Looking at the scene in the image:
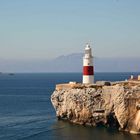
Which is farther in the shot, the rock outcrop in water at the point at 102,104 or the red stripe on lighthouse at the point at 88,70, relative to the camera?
the red stripe on lighthouse at the point at 88,70

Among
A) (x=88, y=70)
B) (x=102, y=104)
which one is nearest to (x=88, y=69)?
(x=88, y=70)

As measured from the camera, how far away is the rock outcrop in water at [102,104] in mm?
53375

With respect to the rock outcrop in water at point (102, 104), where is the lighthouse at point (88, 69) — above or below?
above

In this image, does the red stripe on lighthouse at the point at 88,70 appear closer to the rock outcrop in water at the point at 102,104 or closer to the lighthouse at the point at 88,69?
the lighthouse at the point at 88,69

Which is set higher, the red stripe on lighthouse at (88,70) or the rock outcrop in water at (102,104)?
the red stripe on lighthouse at (88,70)

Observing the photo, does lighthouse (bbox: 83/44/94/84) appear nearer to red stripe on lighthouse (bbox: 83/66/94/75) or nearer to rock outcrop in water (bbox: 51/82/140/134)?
red stripe on lighthouse (bbox: 83/66/94/75)

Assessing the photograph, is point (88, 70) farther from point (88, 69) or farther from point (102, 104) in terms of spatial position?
point (102, 104)

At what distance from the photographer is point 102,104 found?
57.9 meters

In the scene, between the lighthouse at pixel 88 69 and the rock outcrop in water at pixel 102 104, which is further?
the lighthouse at pixel 88 69

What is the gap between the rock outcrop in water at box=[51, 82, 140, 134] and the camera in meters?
53.4

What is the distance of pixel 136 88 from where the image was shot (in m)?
54.0

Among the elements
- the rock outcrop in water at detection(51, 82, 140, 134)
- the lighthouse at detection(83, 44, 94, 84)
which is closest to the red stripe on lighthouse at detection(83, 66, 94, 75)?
the lighthouse at detection(83, 44, 94, 84)

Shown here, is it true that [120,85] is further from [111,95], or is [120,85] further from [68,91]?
[68,91]

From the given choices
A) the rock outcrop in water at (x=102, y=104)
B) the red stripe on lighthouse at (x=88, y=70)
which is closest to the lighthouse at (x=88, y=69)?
the red stripe on lighthouse at (x=88, y=70)
